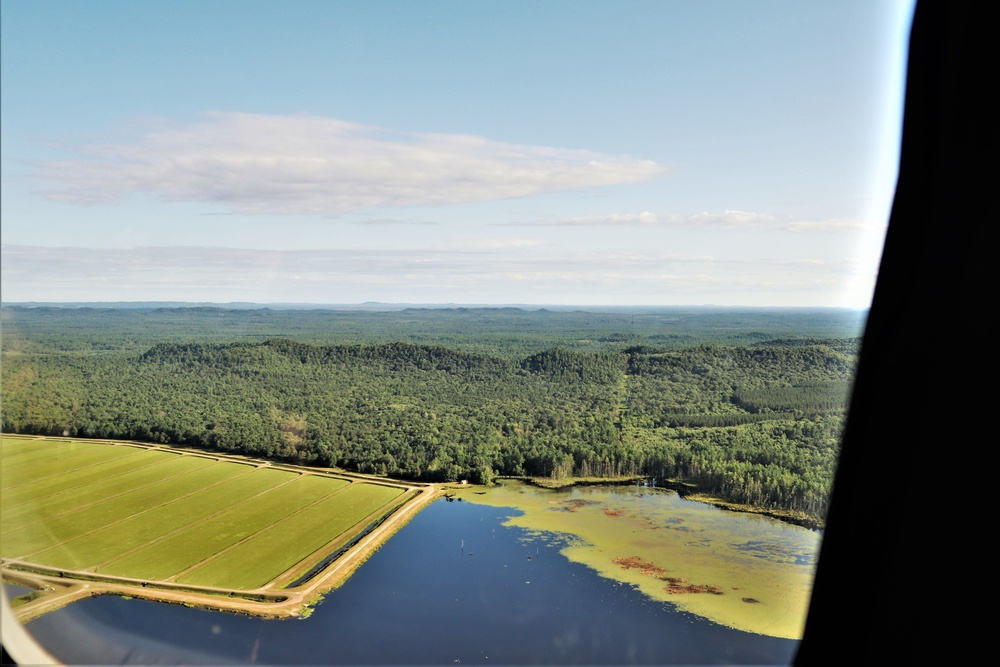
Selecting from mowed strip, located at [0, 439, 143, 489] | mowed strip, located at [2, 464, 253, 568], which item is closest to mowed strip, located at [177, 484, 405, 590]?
mowed strip, located at [2, 464, 253, 568]

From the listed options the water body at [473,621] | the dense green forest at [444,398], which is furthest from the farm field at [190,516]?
the water body at [473,621]

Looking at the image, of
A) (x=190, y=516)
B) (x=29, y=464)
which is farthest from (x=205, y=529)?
(x=29, y=464)

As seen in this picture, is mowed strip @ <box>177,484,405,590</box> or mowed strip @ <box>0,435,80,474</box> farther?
mowed strip @ <box>177,484,405,590</box>

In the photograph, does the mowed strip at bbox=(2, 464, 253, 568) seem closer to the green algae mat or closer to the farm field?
the farm field

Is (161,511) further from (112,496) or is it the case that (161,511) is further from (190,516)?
(112,496)

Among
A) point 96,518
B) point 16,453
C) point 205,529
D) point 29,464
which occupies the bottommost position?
point 205,529

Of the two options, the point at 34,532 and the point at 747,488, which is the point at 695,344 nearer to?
the point at 747,488
